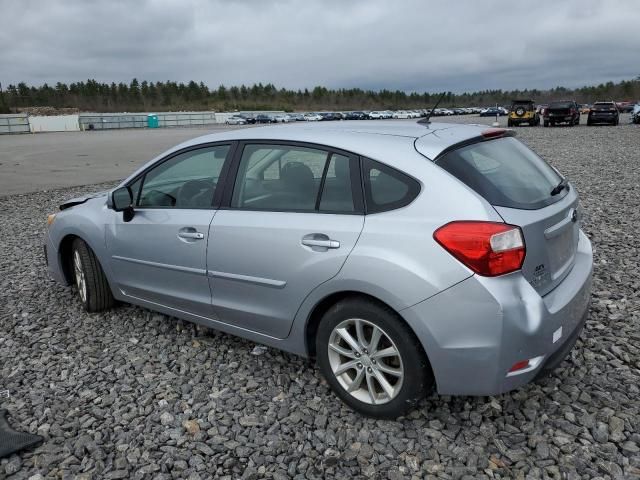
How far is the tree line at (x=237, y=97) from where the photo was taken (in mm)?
113125

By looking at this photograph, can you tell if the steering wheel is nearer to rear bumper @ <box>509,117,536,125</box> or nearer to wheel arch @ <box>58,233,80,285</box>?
wheel arch @ <box>58,233,80,285</box>

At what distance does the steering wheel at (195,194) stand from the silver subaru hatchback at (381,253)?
0.05ft

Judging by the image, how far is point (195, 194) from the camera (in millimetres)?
3635

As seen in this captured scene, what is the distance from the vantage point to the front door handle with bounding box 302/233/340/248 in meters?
2.74

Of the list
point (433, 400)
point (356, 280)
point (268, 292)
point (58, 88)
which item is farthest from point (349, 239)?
point (58, 88)

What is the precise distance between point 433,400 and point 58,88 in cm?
13355

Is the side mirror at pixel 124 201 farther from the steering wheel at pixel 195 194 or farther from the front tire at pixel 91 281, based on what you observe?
the front tire at pixel 91 281

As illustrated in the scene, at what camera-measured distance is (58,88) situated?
11756 cm

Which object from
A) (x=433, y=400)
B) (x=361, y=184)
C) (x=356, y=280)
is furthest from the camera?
(x=433, y=400)

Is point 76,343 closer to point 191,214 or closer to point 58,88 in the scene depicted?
point 191,214

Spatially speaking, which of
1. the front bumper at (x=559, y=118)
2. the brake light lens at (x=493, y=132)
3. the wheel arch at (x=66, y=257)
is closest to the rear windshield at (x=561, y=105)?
the front bumper at (x=559, y=118)

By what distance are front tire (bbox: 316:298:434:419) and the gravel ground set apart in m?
0.15

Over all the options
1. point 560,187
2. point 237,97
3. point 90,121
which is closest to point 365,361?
point 560,187

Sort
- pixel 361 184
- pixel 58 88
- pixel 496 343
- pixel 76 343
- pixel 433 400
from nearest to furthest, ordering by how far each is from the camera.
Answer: pixel 496 343 → pixel 361 184 → pixel 433 400 → pixel 76 343 → pixel 58 88
